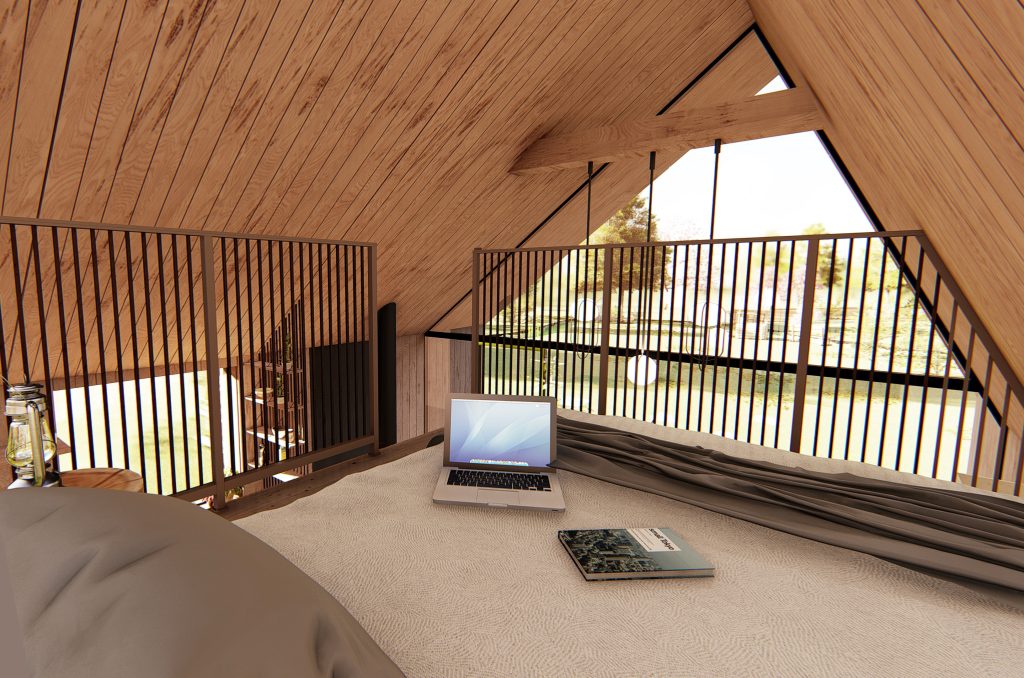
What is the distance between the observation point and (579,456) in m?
1.67

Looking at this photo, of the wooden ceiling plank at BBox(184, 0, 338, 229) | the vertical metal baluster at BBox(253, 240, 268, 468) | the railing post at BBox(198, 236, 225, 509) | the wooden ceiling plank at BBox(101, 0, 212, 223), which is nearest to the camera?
the wooden ceiling plank at BBox(101, 0, 212, 223)

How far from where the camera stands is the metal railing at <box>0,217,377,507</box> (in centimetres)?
218

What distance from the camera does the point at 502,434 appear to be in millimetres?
1641

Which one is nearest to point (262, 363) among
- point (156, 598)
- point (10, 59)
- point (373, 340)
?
point (373, 340)

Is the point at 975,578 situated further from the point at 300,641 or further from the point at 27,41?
the point at 27,41

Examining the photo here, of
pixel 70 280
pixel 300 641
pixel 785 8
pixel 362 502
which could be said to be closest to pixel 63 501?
pixel 300 641

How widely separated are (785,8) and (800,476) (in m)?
2.46

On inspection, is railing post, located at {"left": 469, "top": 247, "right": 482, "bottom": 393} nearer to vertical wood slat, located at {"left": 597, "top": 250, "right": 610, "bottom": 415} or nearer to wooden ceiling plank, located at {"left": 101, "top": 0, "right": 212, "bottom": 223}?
vertical wood slat, located at {"left": 597, "top": 250, "right": 610, "bottom": 415}

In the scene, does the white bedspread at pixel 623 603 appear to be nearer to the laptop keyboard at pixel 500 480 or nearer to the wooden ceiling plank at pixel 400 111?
the laptop keyboard at pixel 500 480

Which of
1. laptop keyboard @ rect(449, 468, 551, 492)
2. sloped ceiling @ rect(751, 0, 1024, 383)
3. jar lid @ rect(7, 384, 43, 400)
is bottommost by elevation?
laptop keyboard @ rect(449, 468, 551, 492)

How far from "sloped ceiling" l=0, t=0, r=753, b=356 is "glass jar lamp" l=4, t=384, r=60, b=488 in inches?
62.7

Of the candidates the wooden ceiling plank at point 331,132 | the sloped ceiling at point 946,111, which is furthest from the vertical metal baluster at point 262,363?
the sloped ceiling at point 946,111

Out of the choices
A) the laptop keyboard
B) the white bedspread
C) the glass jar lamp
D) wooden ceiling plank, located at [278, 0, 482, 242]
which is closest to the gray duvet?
the white bedspread

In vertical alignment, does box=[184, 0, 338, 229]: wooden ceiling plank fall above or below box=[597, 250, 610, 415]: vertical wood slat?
above
